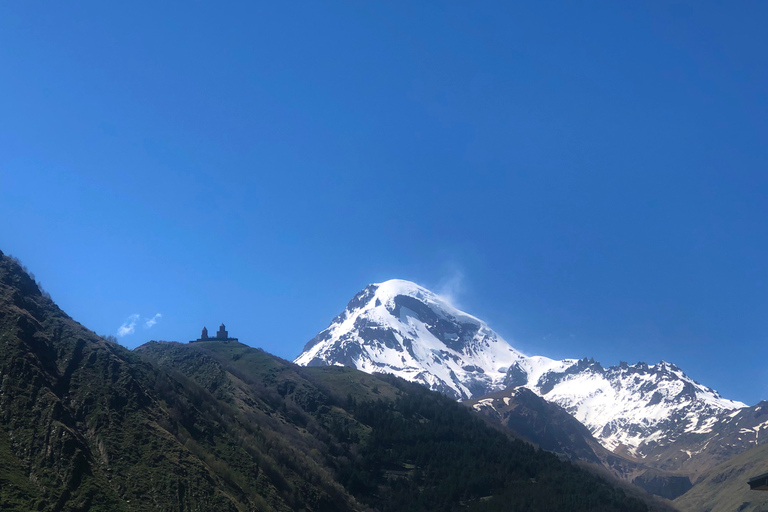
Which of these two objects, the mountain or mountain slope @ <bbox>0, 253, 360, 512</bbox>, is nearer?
mountain slope @ <bbox>0, 253, 360, 512</bbox>

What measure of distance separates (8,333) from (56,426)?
24650mm

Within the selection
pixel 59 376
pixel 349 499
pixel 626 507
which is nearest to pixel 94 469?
pixel 59 376

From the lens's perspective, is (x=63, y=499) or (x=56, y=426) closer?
(x=63, y=499)

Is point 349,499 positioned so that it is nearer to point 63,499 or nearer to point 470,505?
point 470,505

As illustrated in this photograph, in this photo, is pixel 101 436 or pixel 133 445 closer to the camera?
pixel 101 436

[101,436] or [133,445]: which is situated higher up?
[133,445]

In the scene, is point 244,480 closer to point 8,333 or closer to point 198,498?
point 198,498

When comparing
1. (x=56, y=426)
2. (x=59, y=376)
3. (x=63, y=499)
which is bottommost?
(x=63, y=499)

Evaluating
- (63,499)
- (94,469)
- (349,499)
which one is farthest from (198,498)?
(349,499)

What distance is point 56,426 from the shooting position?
305ft

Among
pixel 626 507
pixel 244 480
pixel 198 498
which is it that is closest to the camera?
pixel 198 498

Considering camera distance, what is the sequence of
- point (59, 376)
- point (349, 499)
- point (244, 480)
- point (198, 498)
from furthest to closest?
point (349, 499) → point (244, 480) → point (59, 376) → point (198, 498)

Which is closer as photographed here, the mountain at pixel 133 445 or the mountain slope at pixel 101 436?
the mountain slope at pixel 101 436

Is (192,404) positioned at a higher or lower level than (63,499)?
higher
